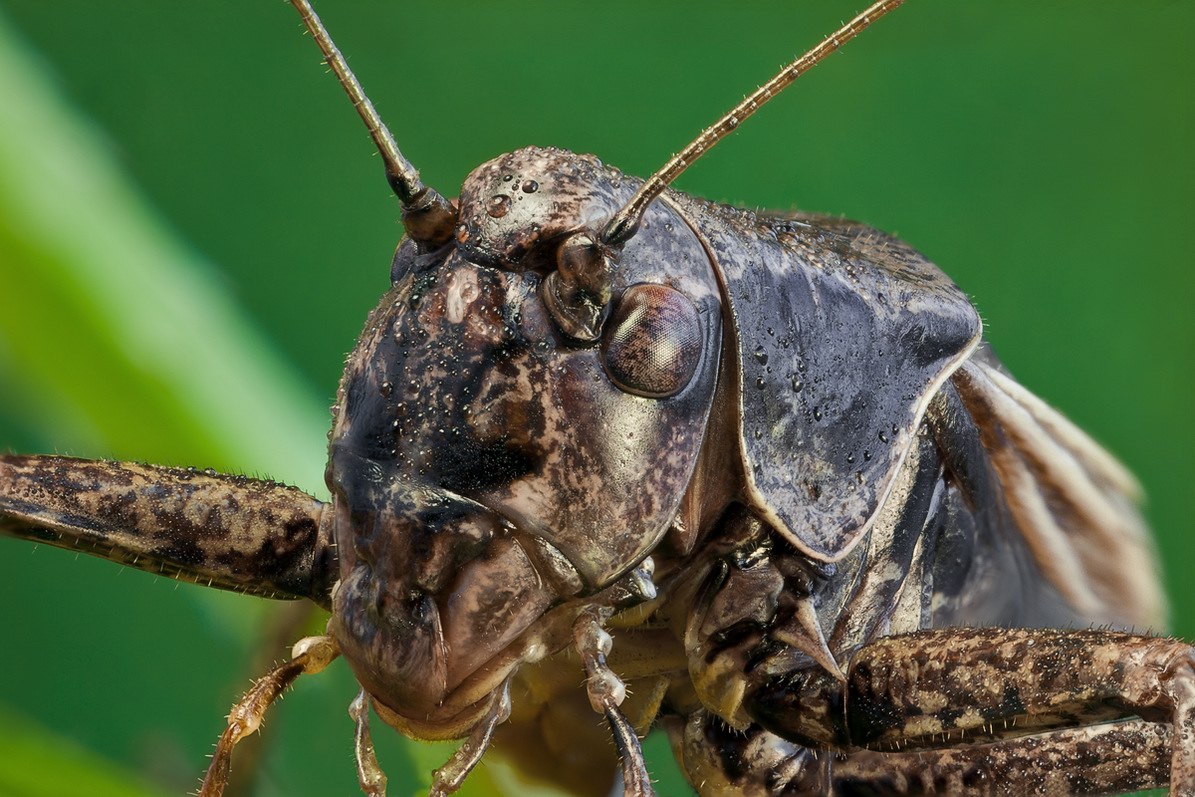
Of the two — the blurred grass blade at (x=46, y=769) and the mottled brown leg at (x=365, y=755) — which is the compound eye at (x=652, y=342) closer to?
the mottled brown leg at (x=365, y=755)

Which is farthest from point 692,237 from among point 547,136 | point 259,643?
point 547,136

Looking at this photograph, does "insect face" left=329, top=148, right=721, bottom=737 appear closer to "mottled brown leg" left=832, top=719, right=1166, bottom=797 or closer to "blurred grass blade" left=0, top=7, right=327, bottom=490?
"mottled brown leg" left=832, top=719, right=1166, bottom=797

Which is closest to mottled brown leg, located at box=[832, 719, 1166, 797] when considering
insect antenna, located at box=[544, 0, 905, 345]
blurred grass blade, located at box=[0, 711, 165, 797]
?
insect antenna, located at box=[544, 0, 905, 345]

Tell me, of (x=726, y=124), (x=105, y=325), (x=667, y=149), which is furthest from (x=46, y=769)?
(x=667, y=149)

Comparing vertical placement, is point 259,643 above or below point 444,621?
below

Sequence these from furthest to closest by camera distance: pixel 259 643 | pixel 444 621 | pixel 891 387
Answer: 1. pixel 259 643
2. pixel 891 387
3. pixel 444 621

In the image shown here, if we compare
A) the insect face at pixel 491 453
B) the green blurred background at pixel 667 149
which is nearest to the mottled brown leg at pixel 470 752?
the insect face at pixel 491 453

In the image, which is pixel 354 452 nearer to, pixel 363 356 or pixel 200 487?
pixel 363 356
